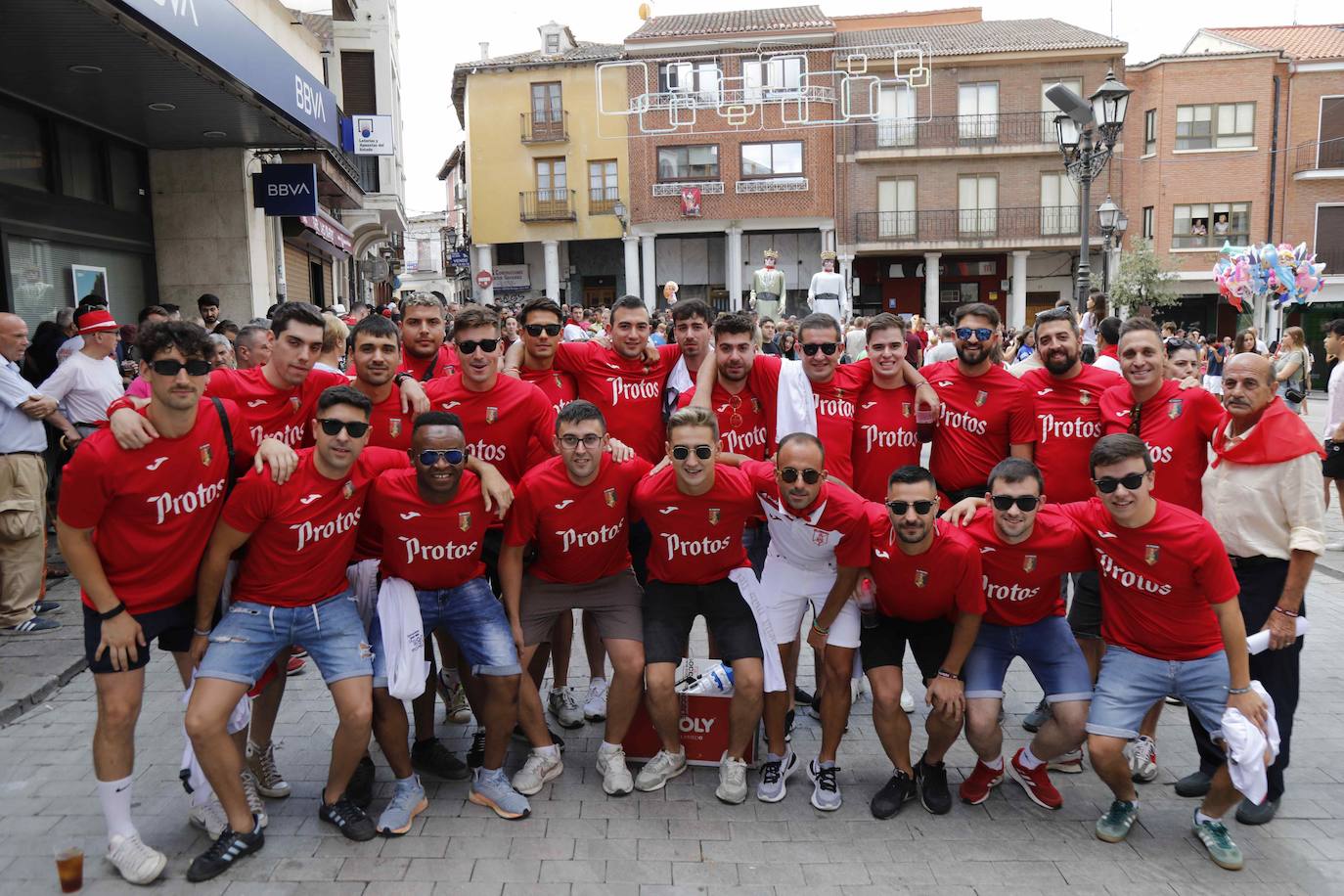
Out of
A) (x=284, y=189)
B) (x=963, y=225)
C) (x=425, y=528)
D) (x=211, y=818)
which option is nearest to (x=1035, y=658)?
(x=425, y=528)

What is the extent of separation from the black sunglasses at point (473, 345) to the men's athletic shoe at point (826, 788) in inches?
109

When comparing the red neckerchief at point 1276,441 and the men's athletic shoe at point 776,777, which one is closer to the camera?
the red neckerchief at point 1276,441

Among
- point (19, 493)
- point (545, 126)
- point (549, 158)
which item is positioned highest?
point (545, 126)

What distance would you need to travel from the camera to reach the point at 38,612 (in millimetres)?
7043

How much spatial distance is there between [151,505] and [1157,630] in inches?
175

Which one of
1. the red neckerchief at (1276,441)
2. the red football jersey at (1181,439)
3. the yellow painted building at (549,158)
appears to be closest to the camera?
the red neckerchief at (1276,441)

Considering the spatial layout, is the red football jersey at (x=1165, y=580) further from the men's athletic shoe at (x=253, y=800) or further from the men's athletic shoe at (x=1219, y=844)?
the men's athletic shoe at (x=253, y=800)

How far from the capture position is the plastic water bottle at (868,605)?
4.68 metres

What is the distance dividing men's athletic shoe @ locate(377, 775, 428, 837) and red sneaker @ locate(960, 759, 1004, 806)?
2605 mm

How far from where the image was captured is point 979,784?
4.50 meters

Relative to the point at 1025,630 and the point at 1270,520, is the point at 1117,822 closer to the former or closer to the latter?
the point at 1025,630

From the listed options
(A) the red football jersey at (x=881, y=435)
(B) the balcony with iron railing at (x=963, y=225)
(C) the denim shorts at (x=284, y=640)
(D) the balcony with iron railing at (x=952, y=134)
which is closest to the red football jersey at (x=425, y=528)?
(C) the denim shorts at (x=284, y=640)

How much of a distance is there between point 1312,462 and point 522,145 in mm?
35026

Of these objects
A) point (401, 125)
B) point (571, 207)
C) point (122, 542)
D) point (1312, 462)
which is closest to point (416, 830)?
point (122, 542)
